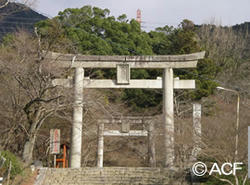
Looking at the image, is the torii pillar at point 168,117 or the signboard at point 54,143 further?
the signboard at point 54,143

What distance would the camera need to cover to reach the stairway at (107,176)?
44.1 feet

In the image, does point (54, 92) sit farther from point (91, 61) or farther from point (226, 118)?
point (226, 118)

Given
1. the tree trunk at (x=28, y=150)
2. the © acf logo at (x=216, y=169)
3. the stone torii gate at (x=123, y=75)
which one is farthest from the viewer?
the stone torii gate at (x=123, y=75)

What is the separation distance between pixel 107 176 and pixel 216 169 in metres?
4.17

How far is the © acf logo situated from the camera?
11039mm

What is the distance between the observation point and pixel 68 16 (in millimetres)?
26734

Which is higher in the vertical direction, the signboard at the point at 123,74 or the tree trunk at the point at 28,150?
the signboard at the point at 123,74

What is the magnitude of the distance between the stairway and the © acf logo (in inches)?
36.5

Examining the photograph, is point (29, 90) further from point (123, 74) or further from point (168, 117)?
point (168, 117)

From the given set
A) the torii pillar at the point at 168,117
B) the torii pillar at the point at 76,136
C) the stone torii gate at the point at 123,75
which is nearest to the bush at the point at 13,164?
the torii pillar at the point at 76,136

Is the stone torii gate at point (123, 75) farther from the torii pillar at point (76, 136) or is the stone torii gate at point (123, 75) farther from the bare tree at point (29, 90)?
the bare tree at point (29, 90)

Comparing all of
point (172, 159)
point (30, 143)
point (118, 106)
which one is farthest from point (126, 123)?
point (30, 143)

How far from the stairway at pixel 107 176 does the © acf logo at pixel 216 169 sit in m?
0.93

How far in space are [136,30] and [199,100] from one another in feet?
26.6
